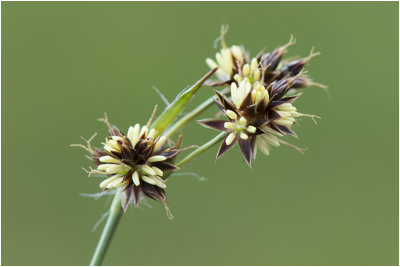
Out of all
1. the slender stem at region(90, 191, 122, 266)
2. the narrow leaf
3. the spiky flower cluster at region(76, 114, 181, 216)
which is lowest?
the slender stem at region(90, 191, 122, 266)

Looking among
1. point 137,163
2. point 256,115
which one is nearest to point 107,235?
point 137,163

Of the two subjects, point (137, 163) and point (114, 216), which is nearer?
point (137, 163)

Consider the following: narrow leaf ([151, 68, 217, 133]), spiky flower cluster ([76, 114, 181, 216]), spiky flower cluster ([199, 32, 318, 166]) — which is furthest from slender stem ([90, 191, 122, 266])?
spiky flower cluster ([199, 32, 318, 166])

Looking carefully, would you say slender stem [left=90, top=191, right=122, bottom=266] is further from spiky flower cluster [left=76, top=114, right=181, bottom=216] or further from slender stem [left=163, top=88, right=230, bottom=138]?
slender stem [left=163, top=88, right=230, bottom=138]

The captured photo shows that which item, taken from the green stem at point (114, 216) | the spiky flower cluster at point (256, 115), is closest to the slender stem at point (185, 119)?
the green stem at point (114, 216)

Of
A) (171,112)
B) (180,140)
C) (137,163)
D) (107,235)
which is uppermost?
(171,112)

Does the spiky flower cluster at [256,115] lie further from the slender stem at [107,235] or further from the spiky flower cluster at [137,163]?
the slender stem at [107,235]

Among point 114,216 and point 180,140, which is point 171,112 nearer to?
point 180,140

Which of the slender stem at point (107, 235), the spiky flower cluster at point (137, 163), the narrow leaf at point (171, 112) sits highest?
the narrow leaf at point (171, 112)

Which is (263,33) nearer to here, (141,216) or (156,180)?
(141,216)
